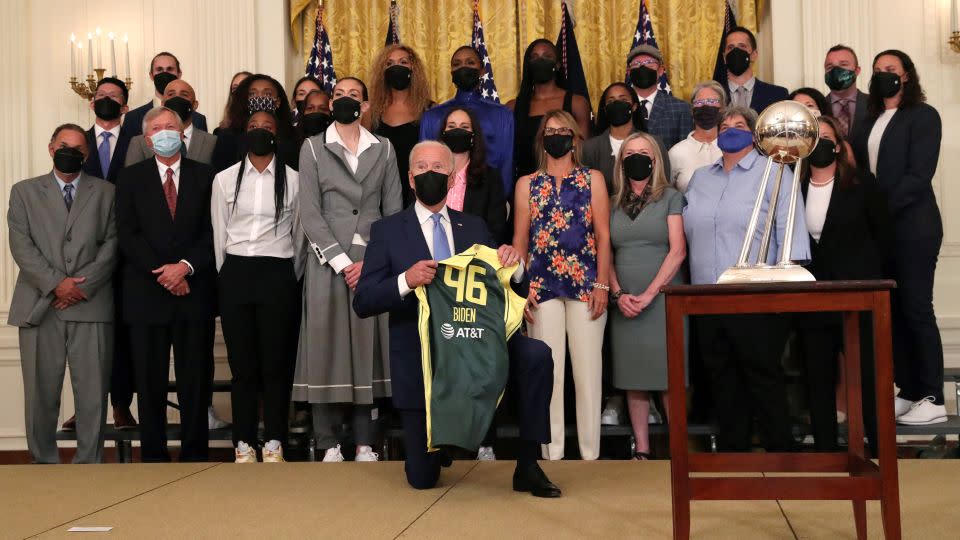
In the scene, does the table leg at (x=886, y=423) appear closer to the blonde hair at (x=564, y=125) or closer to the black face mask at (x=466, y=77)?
the blonde hair at (x=564, y=125)

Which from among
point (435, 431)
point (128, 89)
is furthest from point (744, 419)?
point (128, 89)

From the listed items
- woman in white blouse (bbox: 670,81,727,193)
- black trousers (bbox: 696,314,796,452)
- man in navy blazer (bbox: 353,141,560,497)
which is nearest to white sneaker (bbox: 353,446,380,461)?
man in navy blazer (bbox: 353,141,560,497)

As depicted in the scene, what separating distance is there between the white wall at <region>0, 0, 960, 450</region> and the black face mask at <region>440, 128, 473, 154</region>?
2136 mm

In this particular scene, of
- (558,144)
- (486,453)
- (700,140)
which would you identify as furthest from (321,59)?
(486,453)

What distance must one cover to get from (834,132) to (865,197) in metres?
Result: 0.33

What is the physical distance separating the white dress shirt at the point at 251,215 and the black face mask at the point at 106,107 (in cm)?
108

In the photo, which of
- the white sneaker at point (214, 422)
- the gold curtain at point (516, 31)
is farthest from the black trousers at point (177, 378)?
the gold curtain at point (516, 31)

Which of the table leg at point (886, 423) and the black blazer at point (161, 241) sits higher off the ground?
→ the black blazer at point (161, 241)

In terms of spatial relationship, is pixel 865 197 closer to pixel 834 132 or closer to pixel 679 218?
pixel 834 132

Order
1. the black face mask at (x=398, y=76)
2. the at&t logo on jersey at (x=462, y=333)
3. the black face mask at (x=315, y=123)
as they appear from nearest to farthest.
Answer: the at&t logo on jersey at (x=462, y=333) < the black face mask at (x=398, y=76) < the black face mask at (x=315, y=123)

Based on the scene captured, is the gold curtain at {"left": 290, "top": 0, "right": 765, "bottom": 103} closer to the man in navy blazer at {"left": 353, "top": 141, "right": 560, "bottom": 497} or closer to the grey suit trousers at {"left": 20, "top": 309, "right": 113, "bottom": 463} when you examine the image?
the grey suit trousers at {"left": 20, "top": 309, "right": 113, "bottom": 463}

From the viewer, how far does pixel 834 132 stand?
5.09 m

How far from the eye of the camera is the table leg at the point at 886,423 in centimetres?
279

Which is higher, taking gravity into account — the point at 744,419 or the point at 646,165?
the point at 646,165
